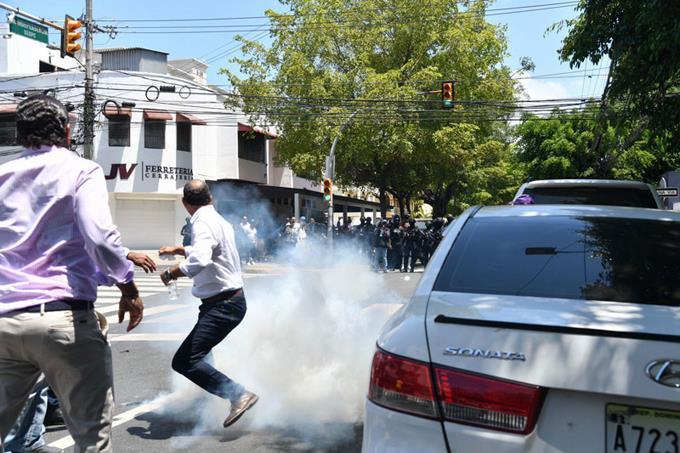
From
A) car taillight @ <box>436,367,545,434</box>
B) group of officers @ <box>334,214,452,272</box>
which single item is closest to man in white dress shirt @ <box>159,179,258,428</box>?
car taillight @ <box>436,367,545,434</box>

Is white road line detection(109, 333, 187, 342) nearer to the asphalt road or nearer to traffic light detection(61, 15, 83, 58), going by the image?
the asphalt road

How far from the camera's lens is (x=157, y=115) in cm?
2947

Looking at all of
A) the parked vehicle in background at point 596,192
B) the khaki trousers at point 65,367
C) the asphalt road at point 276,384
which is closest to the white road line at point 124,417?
the asphalt road at point 276,384

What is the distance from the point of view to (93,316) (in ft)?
8.95

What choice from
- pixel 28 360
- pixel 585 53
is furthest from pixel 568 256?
pixel 585 53

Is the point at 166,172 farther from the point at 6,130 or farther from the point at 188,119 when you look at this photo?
the point at 6,130

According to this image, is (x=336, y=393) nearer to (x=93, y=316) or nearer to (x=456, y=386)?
(x=93, y=316)

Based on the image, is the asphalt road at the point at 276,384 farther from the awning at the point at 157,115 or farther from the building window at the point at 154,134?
the building window at the point at 154,134

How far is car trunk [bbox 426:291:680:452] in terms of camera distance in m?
1.88

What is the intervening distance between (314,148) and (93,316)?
2507cm

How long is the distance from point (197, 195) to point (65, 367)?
2.19 m

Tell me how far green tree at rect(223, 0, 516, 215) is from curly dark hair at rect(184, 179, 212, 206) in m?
21.1

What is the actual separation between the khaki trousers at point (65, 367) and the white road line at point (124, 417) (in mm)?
1774

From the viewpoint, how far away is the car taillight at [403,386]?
207 centimetres
